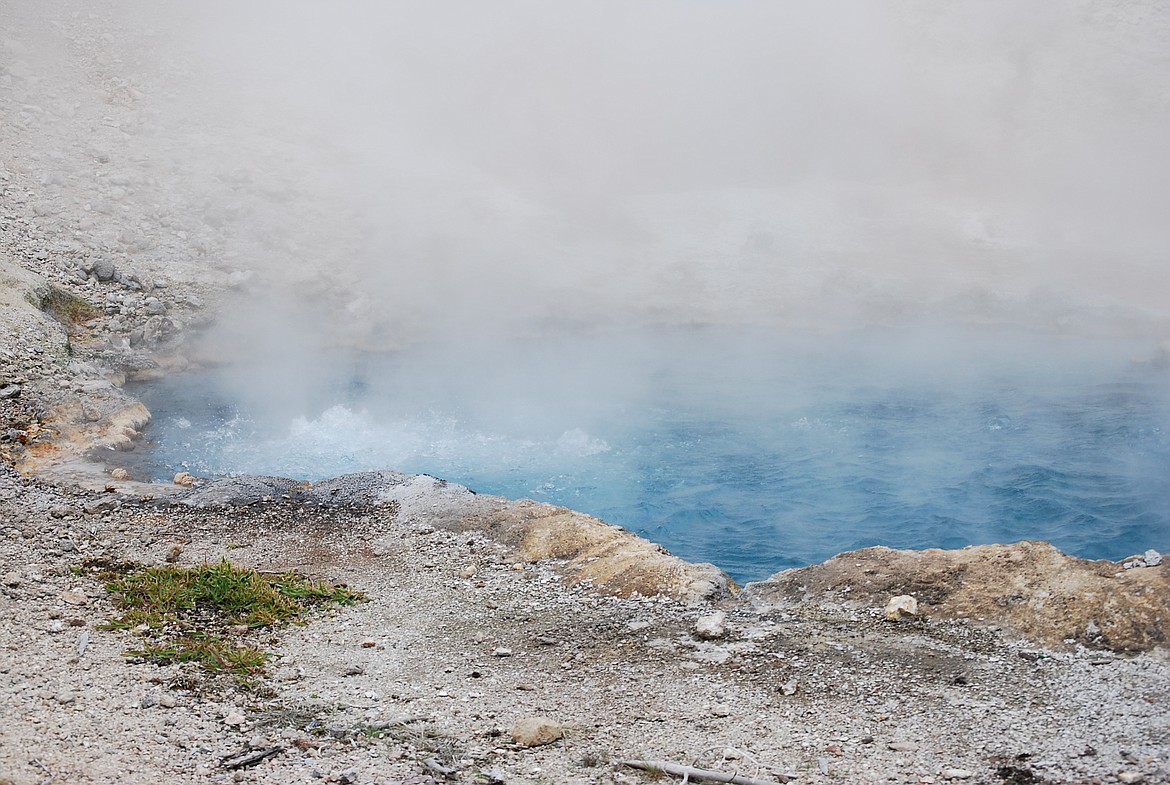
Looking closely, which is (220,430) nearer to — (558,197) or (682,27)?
(558,197)

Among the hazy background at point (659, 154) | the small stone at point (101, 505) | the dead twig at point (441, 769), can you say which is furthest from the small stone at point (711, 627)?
the hazy background at point (659, 154)

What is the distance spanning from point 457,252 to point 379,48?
1191 centimetres

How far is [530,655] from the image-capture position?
523cm

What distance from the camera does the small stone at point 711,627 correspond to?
207 inches

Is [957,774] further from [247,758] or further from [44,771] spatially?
[44,771]

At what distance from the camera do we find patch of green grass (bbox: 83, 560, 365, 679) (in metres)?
4.89

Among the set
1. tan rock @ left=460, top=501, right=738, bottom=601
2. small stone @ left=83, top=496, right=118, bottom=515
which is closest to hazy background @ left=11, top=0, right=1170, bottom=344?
small stone @ left=83, top=496, right=118, bottom=515

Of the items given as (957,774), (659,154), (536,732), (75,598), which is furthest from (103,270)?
(659,154)

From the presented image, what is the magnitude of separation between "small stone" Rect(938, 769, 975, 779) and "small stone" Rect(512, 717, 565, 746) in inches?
67.8

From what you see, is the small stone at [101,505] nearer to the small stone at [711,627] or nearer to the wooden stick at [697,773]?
the small stone at [711,627]

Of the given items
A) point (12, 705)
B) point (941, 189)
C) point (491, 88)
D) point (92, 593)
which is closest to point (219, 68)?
point (491, 88)

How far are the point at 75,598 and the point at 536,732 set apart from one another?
3.18m

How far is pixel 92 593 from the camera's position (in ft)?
18.3

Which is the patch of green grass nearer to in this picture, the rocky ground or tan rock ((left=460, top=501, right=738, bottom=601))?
the rocky ground
